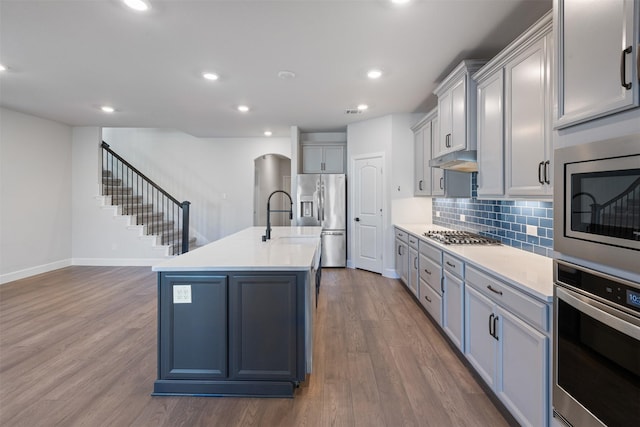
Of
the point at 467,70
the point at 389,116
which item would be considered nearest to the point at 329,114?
the point at 389,116

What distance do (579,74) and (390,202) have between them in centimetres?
378

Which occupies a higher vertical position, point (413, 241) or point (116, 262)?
point (413, 241)

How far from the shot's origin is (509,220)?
2.79 metres

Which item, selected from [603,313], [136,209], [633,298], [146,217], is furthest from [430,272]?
[136,209]

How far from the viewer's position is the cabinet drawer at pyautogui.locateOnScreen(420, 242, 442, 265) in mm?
2838

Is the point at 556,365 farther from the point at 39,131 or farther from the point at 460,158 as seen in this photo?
the point at 39,131

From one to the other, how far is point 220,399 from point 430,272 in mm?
Result: 2141

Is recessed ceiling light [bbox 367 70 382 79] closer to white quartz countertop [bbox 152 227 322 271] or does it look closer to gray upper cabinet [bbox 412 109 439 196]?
gray upper cabinet [bbox 412 109 439 196]

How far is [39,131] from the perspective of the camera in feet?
17.2

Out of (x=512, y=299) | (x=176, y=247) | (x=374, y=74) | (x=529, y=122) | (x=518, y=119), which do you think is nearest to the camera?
(x=512, y=299)

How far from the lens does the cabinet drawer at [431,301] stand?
9.27 ft

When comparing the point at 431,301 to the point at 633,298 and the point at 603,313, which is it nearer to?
the point at 603,313

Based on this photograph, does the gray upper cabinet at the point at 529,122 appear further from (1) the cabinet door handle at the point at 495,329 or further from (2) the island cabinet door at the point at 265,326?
(2) the island cabinet door at the point at 265,326

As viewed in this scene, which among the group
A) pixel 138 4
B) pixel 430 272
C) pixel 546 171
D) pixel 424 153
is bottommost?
pixel 430 272
